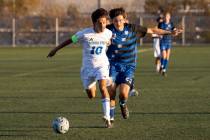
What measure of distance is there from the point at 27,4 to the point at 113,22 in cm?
5378

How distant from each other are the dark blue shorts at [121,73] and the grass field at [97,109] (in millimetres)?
681

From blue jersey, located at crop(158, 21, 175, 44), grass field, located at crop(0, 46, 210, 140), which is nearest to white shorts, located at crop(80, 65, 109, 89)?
grass field, located at crop(0, 46, 210, 140)

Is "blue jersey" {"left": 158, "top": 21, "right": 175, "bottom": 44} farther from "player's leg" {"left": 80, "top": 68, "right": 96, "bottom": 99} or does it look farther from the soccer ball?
the soccer ball

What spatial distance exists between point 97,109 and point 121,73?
172 cm

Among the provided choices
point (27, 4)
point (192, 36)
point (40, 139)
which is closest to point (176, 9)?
point (192, 36)

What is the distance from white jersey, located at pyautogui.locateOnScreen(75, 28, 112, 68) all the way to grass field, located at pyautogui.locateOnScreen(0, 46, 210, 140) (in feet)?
3.31

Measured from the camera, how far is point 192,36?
53.4 meters

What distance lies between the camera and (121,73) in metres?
11.5

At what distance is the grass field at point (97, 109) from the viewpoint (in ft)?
32.9

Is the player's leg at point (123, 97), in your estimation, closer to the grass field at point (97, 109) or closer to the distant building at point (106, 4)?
the grass field at point (97, 109)

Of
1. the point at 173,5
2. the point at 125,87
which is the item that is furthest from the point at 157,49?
the point at 173,5

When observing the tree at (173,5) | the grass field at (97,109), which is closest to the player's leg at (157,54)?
the grass field at (97,109)

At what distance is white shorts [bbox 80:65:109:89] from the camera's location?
10930 millimetres

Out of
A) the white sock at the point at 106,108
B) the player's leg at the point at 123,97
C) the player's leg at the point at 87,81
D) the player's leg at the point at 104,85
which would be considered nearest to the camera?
the white sock at the point at 106,108
